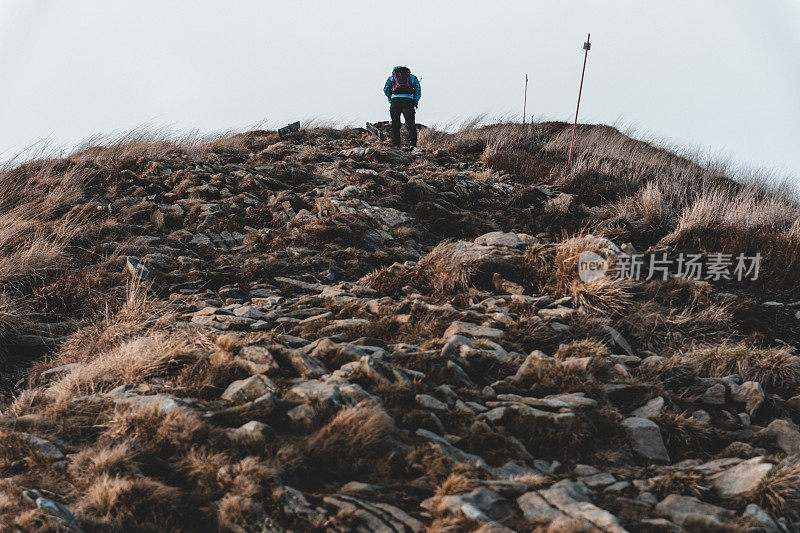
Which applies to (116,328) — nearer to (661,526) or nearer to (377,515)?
(377,515)

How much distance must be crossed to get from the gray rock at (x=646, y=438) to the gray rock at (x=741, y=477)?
357 millimetres

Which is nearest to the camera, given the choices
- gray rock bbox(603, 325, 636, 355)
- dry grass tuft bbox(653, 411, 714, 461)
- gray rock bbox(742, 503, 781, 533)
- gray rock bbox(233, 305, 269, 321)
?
gray rock bbox(742, 503, 781, 533)

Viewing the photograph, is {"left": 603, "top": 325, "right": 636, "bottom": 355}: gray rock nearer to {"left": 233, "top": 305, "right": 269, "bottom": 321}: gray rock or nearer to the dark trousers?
{"left": 233, "top": 305, "right": 269, "bottom": 321}: gray rock

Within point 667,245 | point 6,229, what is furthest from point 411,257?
point 6,229

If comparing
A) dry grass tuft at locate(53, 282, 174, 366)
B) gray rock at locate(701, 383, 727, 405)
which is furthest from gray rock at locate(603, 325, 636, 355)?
dry grass tuft at locate(53, 282, 174, 366)

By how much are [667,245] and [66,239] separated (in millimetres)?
8295

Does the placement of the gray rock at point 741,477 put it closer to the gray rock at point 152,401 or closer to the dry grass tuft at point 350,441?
the dry grass tuft at point 350,441

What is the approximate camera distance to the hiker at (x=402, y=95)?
46.3 ft

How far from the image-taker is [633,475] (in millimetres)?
3211

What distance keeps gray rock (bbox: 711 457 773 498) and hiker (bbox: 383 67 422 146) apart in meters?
12.5

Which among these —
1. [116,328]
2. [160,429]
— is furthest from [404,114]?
[160,429]

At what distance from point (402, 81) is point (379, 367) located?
→ 1165 cm

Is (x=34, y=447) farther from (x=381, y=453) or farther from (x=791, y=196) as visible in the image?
(x=791, y=196)

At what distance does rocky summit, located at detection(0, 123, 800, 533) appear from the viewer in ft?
Answer: 9.21
